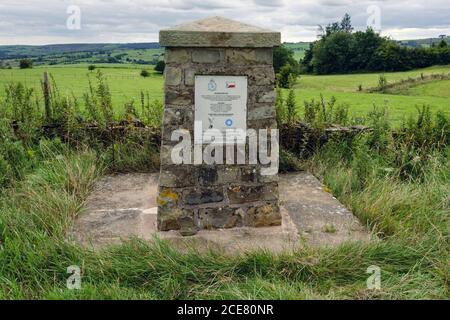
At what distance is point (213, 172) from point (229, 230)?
0.63 m

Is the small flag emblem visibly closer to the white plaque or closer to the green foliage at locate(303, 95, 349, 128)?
the white plaque

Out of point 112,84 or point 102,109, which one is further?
point 112,84

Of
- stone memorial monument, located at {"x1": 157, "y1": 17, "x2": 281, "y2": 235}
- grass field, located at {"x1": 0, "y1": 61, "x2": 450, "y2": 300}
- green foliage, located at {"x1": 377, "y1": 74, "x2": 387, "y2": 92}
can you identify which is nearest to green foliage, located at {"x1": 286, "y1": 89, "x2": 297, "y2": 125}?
grass field, located at {"x1": 0, "y1": 61, "x2": 450, "y2": 300}

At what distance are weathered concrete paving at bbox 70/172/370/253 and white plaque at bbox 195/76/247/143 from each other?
1.06m

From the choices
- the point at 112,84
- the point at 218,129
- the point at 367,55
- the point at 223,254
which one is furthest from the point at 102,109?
the point at 367,55

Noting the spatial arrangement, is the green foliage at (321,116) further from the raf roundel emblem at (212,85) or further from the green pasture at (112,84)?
the green pasture at (112,84)

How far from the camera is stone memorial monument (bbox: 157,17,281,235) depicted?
4602 mm

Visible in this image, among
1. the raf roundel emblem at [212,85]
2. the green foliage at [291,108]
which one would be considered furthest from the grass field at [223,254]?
the raf roundel emblem at [212,85]

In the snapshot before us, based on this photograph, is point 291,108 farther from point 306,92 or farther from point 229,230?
point 306,92

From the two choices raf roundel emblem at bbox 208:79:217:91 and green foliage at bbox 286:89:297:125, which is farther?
green foliage at bbox 286:89:297:125

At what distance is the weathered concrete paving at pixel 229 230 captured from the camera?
→ 4656 millimetres

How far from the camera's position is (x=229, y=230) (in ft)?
16.2
